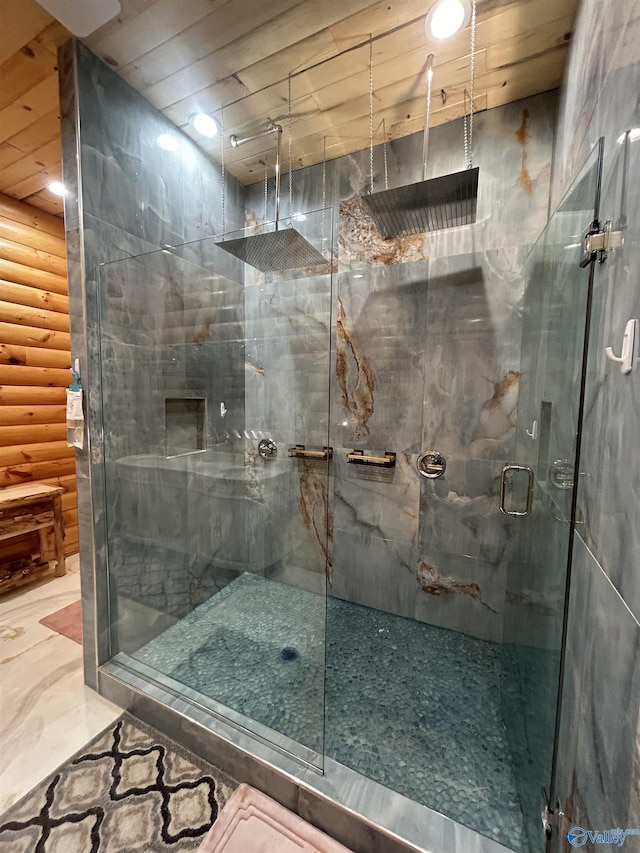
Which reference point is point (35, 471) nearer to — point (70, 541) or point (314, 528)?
point (70, 541)

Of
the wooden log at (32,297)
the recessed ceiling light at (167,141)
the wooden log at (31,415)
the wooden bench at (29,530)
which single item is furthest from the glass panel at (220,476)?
the wooden log at (32,297)

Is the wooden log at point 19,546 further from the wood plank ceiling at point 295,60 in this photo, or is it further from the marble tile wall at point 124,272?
the wood plank ceiling at point 295,60

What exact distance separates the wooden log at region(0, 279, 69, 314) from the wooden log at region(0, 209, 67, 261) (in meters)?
0.32

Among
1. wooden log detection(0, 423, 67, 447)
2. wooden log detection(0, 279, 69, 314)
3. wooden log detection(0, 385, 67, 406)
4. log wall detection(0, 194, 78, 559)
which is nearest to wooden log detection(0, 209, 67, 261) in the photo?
log wall detection(0, 194, 78, 559)

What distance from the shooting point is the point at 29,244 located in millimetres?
2518

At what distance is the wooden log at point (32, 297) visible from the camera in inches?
94.9

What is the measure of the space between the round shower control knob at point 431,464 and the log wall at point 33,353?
8.21 ft

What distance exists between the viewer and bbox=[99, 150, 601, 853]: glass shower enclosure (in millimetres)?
1060

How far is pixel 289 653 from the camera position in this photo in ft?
5.47

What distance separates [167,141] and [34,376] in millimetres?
2014

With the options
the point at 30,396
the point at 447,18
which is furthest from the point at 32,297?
the point at 447,18

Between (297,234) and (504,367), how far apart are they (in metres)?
1.21

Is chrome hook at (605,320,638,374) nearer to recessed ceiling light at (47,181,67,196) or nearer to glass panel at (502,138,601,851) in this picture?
A: glass panel at (502,138,601,851)

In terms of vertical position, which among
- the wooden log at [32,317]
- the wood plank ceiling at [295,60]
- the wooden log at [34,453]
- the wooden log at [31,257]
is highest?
the wood plank ceiling at [295,60]
